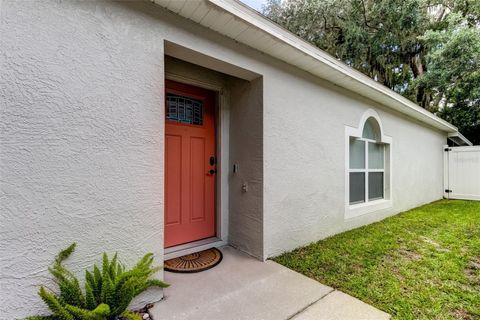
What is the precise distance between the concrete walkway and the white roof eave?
2709 millimetres

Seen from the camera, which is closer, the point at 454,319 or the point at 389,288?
the point at 454,319

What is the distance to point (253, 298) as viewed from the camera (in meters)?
2.21

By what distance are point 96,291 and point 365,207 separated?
4.67 meters

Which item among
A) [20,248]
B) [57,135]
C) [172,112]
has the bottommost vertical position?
[20,248]

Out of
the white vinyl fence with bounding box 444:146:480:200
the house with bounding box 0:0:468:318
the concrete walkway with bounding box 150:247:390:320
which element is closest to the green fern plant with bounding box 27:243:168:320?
the house with bounding box 0:0:468:318

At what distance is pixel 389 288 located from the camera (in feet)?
7.90

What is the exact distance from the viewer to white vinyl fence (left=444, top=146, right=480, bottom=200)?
791 centimetres

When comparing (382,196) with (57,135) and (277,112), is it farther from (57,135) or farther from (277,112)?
(57,135)

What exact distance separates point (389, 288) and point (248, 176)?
6.46 feet

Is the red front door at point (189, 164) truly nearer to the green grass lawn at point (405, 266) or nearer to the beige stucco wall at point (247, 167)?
the beige stucco wall at point (247, 167)

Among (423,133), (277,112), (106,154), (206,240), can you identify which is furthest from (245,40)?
(423,133)

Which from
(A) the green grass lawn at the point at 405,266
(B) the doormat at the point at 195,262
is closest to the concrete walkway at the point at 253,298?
(B) the doormat at the point at 195,262

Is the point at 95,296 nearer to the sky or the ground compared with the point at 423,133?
nearer to the ground

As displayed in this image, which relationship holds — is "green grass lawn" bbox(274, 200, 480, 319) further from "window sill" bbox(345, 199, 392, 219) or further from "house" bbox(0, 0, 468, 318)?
"house" bbox(0, 0, 468, 318)
